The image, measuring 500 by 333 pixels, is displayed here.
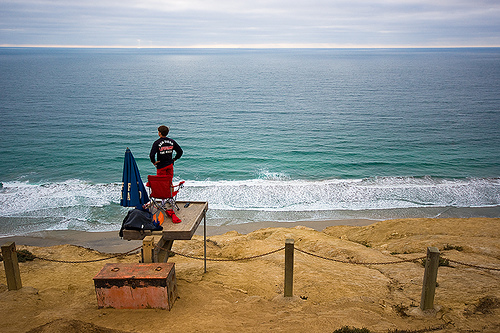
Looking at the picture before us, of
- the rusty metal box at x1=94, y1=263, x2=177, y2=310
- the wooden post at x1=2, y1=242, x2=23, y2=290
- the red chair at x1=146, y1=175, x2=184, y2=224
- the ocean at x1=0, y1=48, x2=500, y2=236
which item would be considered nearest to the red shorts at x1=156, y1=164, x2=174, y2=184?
the red chair at x1=146, y1=175, x2=184, y2=224

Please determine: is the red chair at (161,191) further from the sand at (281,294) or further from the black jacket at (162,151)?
the sand at (281,294)

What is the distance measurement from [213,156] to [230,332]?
76.0ft

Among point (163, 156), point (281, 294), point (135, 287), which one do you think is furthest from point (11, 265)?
point (281, 294)

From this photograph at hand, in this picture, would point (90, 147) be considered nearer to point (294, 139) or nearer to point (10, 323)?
point (294, 139)

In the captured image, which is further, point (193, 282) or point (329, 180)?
point (329, 180)

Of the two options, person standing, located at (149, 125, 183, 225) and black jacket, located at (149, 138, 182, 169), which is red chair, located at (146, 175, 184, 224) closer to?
person standing, located at (149, 125, 183, 225)

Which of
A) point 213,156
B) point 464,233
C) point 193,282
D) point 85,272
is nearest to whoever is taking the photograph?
point 193,282

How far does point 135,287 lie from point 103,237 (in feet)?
37.1

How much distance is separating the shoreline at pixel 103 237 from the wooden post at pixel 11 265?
7198 millimetres

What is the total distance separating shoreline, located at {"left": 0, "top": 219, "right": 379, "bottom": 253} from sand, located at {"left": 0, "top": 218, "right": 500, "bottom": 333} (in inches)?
118

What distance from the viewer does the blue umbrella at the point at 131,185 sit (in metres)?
7.28

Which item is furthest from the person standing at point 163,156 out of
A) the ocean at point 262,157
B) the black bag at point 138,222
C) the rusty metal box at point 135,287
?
the ocean at point 262,157

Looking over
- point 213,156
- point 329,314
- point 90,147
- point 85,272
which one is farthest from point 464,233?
point 90,147

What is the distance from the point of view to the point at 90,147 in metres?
30.1
